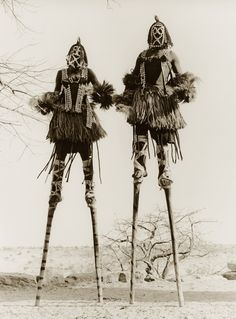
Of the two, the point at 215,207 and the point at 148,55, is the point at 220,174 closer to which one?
the point at 215,207

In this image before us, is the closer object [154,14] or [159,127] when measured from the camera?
[159,127]

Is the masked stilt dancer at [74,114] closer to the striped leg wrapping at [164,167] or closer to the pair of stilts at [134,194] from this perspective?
the pair of stilts at [134,194]

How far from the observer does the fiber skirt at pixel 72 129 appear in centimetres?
354

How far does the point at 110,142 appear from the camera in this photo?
3.63m

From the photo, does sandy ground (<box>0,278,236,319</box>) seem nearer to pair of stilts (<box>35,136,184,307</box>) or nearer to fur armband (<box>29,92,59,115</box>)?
pair of stilts (<box>35,136,184,307</box>)

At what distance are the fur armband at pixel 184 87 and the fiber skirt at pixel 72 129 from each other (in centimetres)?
56

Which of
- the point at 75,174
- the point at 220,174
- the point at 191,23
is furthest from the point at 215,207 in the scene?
the point at 191,23

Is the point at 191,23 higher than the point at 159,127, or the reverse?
the point at 191,23

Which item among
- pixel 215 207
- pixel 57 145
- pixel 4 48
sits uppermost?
pixel 4 48

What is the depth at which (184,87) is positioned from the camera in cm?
343

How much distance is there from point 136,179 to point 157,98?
53 centimetres

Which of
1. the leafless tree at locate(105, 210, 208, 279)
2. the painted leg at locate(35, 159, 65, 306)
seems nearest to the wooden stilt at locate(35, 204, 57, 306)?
the painted leg at locate(35, 159, 65, 306)

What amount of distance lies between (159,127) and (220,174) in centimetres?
54

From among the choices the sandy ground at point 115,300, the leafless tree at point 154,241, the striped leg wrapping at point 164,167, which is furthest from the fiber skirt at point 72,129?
the leafless tree at point 154,241
